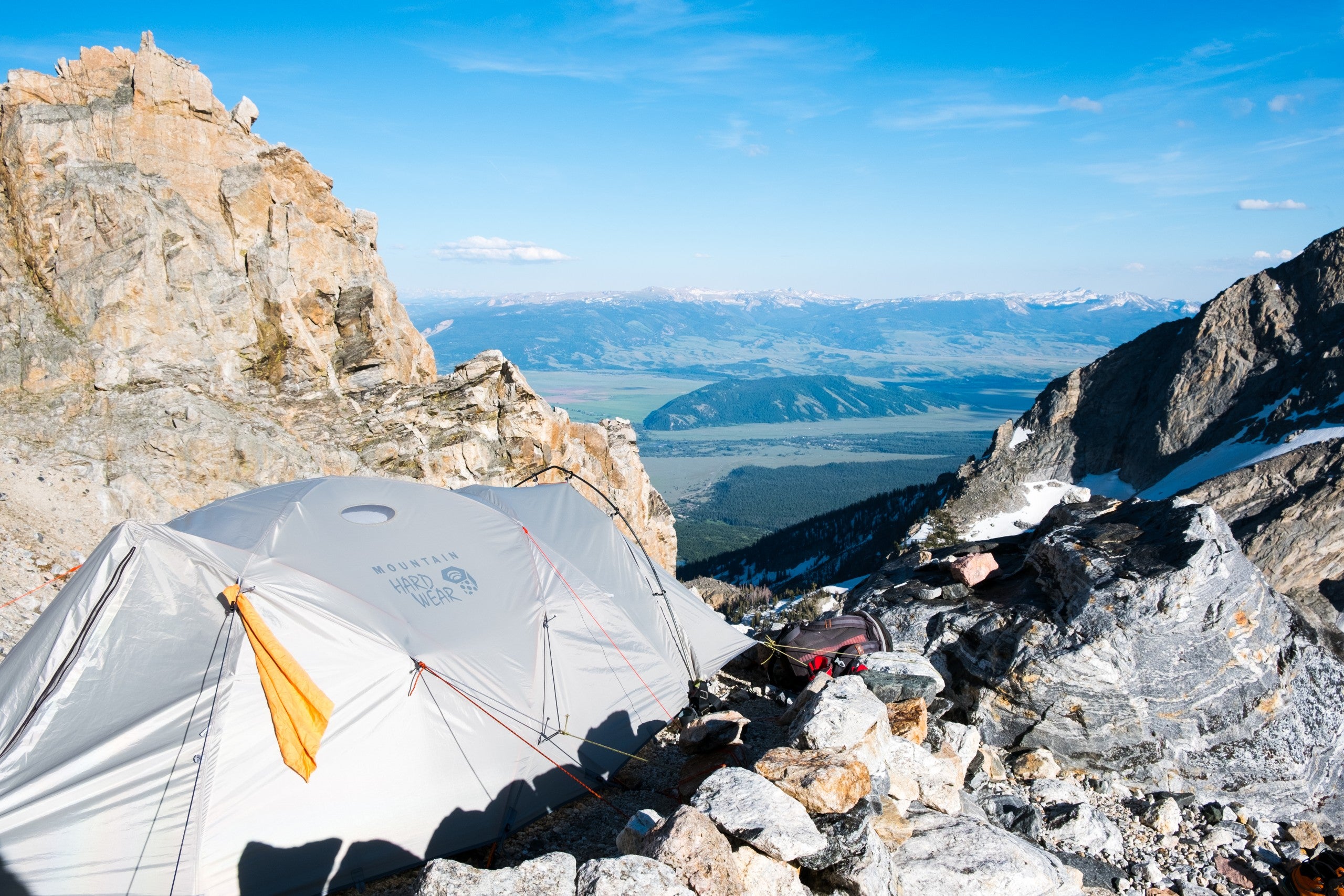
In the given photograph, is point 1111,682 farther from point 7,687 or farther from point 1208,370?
point 1208,370

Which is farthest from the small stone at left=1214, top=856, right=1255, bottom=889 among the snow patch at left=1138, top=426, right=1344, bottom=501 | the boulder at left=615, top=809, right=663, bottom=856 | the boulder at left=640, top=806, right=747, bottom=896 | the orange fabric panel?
the snow patch at left=1138, top=426, right=1344, bottom=501

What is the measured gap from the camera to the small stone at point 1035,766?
34.8ft

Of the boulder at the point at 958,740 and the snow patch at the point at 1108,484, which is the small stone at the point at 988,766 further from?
the snow patch at the point at 1108,484

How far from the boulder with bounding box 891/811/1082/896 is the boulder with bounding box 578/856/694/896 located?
268 centimetres

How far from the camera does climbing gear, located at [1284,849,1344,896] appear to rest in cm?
846

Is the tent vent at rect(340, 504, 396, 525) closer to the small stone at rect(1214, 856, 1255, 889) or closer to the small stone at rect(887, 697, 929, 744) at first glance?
the small stone at rect(887, 697, 929, 744)

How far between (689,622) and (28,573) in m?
18.6

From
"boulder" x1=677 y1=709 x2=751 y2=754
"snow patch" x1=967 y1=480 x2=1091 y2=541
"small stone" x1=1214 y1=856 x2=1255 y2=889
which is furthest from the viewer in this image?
"snow patch" x1=967 y1=480 x2=1091 y2=541

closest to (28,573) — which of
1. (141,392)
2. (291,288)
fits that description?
(141,392)

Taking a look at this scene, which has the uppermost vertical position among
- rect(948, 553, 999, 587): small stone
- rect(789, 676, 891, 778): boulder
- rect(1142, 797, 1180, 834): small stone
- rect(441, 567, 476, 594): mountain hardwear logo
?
rect(441, 567, 476, 594): mountain hardwear logo

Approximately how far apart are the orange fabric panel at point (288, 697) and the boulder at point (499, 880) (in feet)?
10.4

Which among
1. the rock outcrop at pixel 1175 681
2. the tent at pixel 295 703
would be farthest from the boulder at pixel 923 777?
Result: the tent at pixel 295 703

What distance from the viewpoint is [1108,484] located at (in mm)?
79875

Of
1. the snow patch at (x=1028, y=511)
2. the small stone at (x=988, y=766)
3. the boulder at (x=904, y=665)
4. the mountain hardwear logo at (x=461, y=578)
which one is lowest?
the snow patch at (x=1028, y=511)
